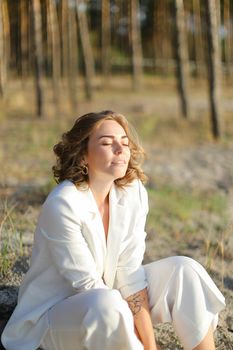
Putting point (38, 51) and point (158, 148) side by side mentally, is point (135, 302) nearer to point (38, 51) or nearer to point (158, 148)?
point (158, 148)

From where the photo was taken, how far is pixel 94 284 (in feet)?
8.23

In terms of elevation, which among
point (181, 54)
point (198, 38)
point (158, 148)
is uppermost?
point (198, 38)

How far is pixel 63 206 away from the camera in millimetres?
2529

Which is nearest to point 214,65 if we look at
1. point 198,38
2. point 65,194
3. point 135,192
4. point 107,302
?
point 135,192

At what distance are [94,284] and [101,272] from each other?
0.18 m

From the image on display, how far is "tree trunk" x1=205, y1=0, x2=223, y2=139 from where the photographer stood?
1006cm

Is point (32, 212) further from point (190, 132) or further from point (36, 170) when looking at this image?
point (190, 132)

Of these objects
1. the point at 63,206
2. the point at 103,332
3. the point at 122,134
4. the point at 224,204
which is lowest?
the point at 224,204

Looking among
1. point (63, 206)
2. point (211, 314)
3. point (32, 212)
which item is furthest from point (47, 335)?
point (32, 212)

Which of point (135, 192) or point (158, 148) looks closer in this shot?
point (135, 192)

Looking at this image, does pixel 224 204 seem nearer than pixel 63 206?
No

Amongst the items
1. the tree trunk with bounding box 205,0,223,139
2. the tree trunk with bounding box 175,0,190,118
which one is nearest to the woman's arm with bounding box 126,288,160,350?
the tree trunk with bounding box 205,0,223,139

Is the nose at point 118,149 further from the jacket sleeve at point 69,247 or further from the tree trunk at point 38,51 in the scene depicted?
the tree trunk at point 38,51

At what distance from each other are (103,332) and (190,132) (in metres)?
9.39
